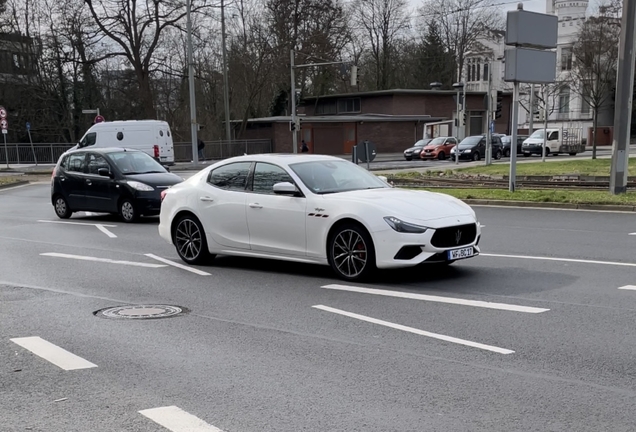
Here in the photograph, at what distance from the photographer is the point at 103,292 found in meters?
8.84

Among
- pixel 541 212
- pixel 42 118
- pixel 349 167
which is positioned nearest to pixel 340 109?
pixel 42 118

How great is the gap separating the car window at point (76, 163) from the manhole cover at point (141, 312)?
35.1 ft

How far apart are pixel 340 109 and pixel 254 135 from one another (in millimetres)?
12425

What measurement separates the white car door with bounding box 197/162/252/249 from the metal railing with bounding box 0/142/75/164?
43.5m

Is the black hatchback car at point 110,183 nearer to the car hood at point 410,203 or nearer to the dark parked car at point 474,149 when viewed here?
the car hood at point 410,203

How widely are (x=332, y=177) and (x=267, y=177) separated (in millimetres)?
891

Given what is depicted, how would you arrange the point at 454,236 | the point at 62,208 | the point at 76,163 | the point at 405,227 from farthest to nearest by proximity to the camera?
the point at 62,208, the point at 76,163, the point at 454,236, the point at 405,227

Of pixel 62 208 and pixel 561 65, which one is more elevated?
pixel 561 65

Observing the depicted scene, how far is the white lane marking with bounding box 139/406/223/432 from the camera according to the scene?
438 cm

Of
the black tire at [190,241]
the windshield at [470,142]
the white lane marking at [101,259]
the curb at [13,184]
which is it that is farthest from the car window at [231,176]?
the windshield at [470,142]

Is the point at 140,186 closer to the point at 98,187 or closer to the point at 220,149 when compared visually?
the point at 98,187

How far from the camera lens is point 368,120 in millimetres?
62531

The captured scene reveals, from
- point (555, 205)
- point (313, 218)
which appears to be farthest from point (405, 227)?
point (555, 205)

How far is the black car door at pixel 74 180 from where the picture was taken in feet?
58.0
